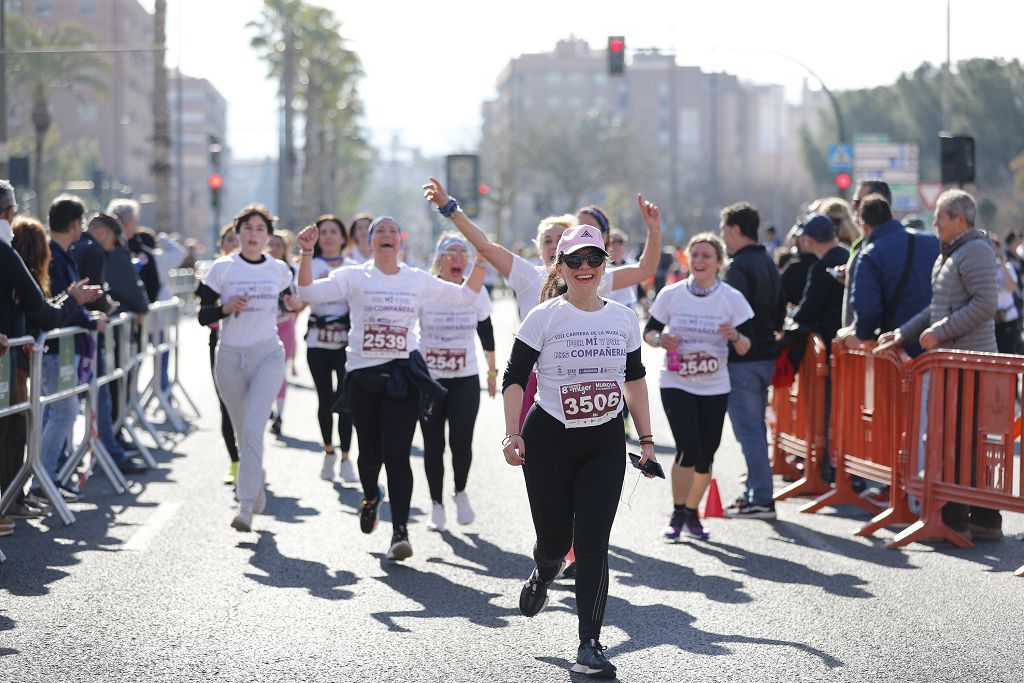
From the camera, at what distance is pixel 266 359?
9977 mm

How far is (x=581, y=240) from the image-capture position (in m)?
6.27

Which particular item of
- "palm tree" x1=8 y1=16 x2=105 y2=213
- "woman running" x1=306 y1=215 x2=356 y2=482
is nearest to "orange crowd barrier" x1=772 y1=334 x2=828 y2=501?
"woman running" x1=306 y1=215 x2=356 y2=482

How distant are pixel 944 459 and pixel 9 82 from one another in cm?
5579

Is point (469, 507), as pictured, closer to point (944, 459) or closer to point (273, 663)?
point (944, 459)

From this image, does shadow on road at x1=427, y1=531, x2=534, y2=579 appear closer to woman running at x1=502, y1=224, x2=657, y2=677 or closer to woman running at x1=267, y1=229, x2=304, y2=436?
woman running at x1=502, y1=224, x2=657, y2=677

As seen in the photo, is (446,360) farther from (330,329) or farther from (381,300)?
(330,329)

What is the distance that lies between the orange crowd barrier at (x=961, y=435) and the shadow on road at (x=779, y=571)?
0.93 meters

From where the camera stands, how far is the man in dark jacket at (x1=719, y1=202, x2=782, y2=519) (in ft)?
33.2

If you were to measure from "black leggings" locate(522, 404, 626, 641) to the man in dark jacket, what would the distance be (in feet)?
12.6

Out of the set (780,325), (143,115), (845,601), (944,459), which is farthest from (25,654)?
(143,115)

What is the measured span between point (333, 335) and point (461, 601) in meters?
5.07

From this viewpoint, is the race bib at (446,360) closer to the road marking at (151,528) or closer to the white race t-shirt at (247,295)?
the white race t-shirt at (247,295)

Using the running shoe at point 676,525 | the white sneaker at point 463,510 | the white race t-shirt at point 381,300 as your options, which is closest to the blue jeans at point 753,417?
the running shoe at point 676,525

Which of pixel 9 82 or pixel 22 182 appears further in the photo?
pixel 9 82
